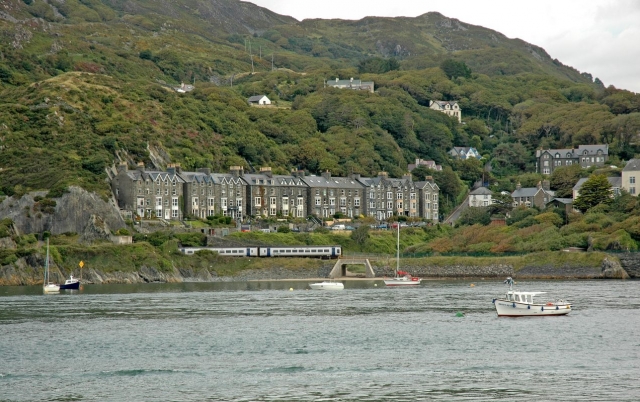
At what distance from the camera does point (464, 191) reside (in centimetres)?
16750

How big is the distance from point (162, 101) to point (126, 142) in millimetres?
32197

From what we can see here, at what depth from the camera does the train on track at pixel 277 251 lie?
4508 inches

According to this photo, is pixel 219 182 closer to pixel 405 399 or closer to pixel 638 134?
pixel 638 134

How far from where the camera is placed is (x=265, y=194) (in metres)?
139

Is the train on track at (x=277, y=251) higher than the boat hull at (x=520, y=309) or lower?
higher

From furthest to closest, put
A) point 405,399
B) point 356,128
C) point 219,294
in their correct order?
1. point 356,128
2. point 219,294
3. point 405,399

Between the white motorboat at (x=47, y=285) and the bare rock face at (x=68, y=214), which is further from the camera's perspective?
the bare rock face at (x=68, y=214)

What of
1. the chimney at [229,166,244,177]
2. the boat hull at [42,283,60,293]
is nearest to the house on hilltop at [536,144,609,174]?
the chimney at [229,166,244,177]

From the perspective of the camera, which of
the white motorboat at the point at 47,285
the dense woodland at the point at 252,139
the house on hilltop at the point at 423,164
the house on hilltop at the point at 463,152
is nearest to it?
the white motorboat at the point at 47,285

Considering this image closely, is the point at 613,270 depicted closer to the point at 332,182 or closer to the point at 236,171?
the point at 332,182

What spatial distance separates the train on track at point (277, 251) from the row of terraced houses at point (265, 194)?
13.3m

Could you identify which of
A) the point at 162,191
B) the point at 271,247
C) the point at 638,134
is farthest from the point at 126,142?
the point at 638,134

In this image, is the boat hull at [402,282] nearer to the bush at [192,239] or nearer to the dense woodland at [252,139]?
the dense woodland at [252,139]

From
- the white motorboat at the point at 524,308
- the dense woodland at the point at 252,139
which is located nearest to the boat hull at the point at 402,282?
the dense woodland at the point at 252,139
